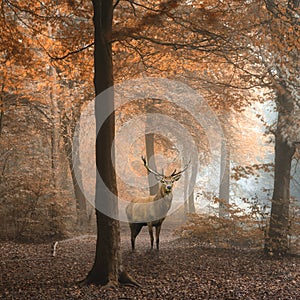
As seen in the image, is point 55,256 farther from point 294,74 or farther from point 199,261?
point 294,74

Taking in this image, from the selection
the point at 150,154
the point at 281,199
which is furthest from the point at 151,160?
the point at 281,199

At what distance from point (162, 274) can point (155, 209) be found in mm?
3229

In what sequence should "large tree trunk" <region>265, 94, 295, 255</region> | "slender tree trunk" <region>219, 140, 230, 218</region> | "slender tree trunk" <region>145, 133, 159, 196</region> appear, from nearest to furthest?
"large tree trunk" <region>265, 94, 295, 255</region> → "slender tree trunk" <region>145, 133, 159, 196</region> → "slender tree trunk" <region>219, 140, 230, 218</region>

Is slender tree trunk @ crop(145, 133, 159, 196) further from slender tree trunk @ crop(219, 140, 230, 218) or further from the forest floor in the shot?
the forest floor

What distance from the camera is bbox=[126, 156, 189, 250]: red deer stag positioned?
11.9 metres

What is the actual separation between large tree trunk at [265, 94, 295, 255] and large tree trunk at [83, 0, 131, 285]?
5270 millimetres

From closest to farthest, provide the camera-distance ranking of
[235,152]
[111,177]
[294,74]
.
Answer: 1. [111,177]
2. [294,74]
3. [235,152]

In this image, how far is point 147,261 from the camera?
10719 millimetres

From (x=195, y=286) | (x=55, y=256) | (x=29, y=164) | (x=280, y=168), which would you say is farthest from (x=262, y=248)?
(x=29, y=164)

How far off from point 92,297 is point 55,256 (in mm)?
4760

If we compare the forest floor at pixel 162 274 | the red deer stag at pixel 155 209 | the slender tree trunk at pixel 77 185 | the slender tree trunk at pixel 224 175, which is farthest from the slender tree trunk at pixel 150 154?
the red deer stag at pixel 155 209

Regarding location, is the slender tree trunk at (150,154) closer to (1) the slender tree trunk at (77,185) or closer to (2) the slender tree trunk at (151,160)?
(2) the slender tree trunk at (151,160)

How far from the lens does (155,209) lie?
12.3m

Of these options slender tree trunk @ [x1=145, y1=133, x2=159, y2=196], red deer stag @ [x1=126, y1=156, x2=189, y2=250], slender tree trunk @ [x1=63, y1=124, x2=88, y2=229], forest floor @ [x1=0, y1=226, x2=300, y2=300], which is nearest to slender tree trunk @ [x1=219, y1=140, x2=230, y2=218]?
slender tree trunk @ [x1=145, y1=133, x2=159, y2=196]
